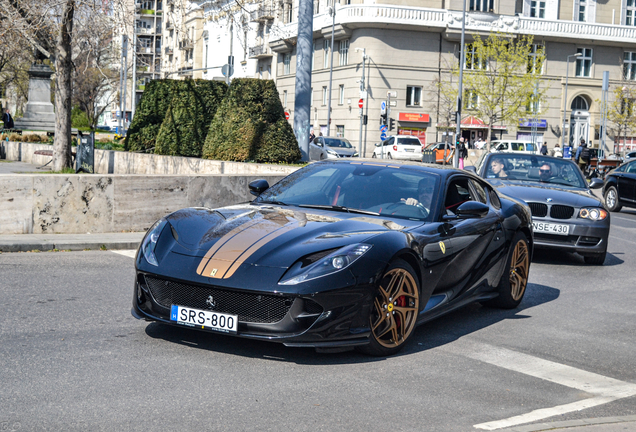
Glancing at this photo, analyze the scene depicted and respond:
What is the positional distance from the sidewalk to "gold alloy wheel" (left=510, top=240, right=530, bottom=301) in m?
5.36

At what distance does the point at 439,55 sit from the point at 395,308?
5345cm

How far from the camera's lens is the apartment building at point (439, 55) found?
182 ft

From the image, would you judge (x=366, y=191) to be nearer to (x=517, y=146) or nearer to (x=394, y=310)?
(x=394, y=310)

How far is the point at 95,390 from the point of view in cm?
450

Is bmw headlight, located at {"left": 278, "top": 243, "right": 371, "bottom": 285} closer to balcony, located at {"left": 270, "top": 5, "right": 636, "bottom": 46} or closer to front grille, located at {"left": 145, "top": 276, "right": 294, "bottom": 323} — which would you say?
front grille, located at {"left": 145, "top": 276, "right": 294, "bottom": 323}

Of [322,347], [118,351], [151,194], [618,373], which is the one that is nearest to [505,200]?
[618,373]

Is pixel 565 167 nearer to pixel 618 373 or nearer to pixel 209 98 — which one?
pixel 618 373

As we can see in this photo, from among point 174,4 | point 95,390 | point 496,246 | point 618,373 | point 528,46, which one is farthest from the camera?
point 528,46

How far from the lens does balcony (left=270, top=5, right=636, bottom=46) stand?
2153 inches

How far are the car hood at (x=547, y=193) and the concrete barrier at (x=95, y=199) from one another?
4003mm

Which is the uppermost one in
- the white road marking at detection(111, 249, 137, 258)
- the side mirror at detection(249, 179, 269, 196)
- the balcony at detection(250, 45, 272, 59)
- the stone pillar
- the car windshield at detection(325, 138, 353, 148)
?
the balcony at detection(250, 45, 272, 59)

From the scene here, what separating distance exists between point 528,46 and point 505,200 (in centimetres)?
4890

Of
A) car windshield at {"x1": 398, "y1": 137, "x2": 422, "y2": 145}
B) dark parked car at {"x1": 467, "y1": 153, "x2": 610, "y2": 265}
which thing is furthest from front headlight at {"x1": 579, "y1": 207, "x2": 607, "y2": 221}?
car windshield at {"x1": 398, "y1": 137, "x2": 422, "y2": 145}

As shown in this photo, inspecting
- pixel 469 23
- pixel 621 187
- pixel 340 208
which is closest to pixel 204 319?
pixel 340 208
